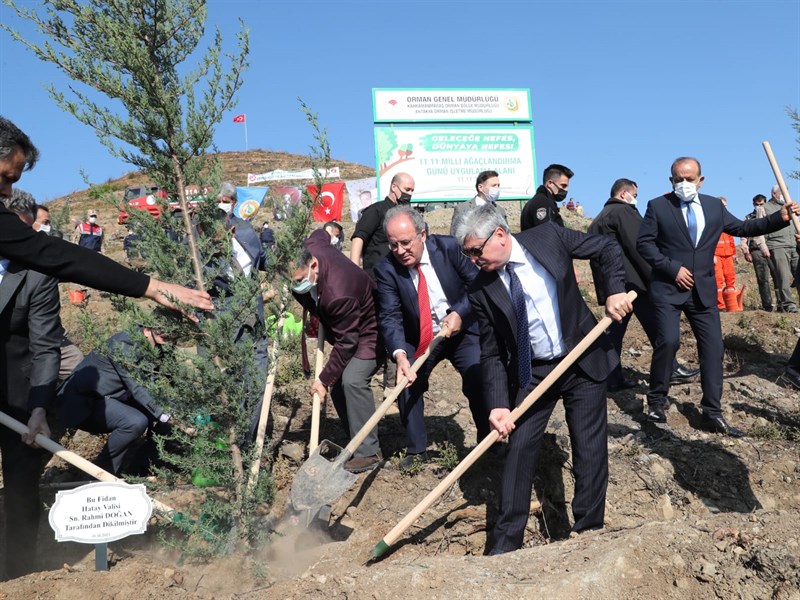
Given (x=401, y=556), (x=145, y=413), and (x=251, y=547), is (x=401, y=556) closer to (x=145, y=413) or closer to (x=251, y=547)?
(x=251, y=547)

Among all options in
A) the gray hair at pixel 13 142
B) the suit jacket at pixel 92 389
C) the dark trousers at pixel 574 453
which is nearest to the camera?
the gray hair at pixel 13 142

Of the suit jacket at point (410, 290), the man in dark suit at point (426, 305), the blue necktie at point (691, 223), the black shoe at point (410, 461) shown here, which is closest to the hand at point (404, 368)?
the man in dark suit at point (426, 305)

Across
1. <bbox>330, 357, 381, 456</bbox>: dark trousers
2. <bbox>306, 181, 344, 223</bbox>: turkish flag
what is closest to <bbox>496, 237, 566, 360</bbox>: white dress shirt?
<bbox>330, 357, 381, 456</bbox>: dark trousers

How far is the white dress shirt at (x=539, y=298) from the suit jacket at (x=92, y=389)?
9.11 feet

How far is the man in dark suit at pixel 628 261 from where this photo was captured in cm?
647

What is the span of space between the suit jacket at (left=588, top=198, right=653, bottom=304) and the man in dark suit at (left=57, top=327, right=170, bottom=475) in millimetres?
4142

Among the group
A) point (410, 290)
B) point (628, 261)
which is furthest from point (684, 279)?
point (410, 290)

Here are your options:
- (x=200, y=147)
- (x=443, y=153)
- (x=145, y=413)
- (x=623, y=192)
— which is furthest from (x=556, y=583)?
(x=443, y=153)

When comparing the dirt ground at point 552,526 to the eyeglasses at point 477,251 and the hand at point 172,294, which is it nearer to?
the hand at point 172,294

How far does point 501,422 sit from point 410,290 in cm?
135

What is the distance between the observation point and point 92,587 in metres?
3.60

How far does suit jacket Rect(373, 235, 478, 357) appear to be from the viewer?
4.93 metres

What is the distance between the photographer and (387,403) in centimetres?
443

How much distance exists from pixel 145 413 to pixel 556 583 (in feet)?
11.7
